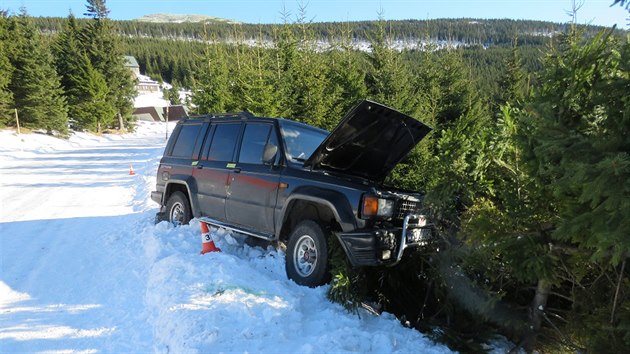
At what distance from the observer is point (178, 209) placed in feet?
25.0

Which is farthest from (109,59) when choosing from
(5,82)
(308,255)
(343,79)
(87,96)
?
(308,255)

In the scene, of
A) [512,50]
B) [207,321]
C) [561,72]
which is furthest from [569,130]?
[512,50]

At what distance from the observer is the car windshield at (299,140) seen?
5637 millimetres

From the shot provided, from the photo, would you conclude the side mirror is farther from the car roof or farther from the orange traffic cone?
the orange traffic cone

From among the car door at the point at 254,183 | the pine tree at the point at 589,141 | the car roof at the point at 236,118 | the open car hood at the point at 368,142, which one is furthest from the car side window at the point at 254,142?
the pine tree at the point at 589,141

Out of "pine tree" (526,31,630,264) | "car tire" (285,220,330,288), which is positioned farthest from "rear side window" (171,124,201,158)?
"pine tree" (526,31,630,264)

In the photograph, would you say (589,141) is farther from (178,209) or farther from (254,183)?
(178,209)

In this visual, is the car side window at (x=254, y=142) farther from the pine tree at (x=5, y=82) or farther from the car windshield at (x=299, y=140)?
the pine tree at (x=5, y=82)

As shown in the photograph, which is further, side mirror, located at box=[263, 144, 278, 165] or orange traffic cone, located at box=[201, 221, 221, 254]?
orange traffic cone, located at box=[201, 221, 221, 254]

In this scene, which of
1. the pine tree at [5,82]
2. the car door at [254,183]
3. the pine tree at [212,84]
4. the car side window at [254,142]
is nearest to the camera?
the car door at [254,183]

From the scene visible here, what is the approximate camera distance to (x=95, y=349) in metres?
3.84

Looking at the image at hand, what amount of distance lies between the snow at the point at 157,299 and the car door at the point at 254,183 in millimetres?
595

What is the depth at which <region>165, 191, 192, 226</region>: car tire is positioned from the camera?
7.29 m

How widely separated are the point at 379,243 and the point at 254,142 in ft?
8.81
